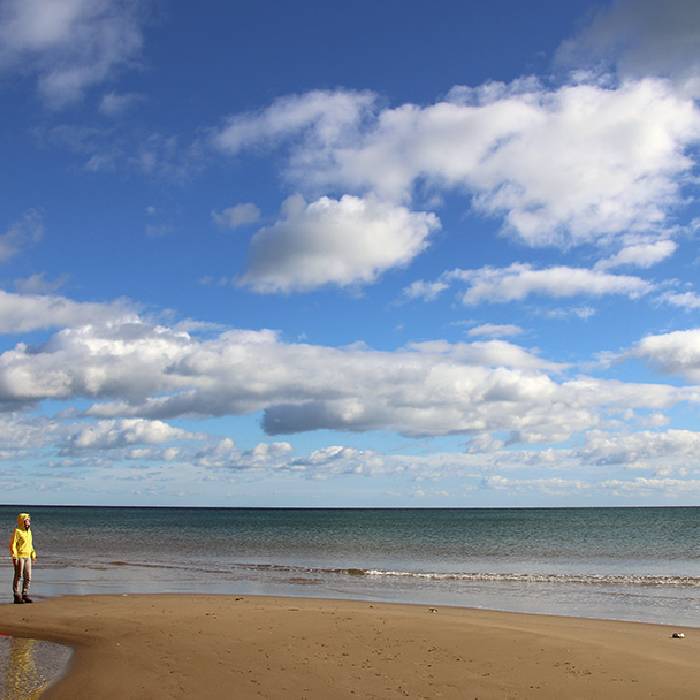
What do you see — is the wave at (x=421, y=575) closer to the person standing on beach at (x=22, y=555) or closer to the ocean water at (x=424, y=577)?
the ocean water at (x=424, y=577)

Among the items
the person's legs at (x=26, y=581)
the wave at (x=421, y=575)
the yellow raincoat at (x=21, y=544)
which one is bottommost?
the wave at (x=421, y=575)

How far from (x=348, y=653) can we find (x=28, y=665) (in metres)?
4.94

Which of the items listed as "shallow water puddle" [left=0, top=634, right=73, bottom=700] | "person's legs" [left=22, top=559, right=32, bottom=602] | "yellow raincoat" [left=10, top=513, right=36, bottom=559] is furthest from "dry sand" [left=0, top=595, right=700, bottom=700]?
"yellow raincoat" [left=10, top=513, right=36, bottom=559]

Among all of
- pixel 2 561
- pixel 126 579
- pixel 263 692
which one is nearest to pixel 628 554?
pixel 126 579

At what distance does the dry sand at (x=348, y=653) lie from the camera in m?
9.45

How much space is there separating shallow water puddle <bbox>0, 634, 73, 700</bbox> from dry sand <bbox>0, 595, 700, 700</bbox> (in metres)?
0.29

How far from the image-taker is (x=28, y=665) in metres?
10.9

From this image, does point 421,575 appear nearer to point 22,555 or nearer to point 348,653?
point 22,555

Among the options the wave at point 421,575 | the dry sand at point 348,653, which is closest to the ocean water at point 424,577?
the wave at point 421,575

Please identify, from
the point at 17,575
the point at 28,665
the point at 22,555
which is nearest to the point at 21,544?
the point at 22,555

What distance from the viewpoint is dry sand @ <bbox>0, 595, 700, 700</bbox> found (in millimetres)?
9445

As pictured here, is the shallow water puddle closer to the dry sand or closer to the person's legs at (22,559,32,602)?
the dry sand

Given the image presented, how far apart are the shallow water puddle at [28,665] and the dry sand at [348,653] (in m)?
0.29

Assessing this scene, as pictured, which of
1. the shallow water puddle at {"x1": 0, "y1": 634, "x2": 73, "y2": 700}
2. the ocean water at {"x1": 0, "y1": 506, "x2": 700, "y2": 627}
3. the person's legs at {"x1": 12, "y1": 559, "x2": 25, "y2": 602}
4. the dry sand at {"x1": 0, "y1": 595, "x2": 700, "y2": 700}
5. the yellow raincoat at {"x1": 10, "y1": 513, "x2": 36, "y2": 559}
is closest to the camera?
the shallow water puddle at {"x1": 0, "y1": 634, "x2": 73, "y2": 700}
